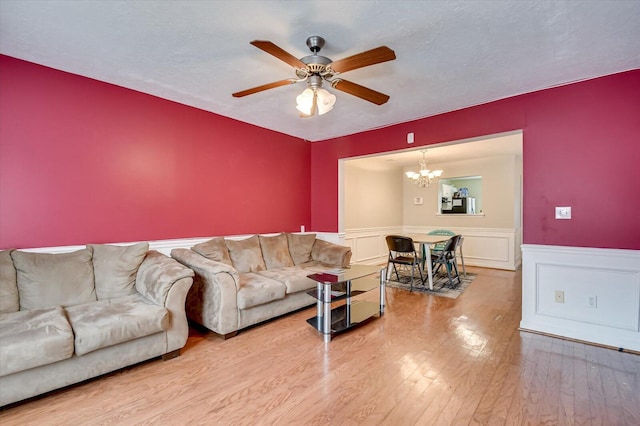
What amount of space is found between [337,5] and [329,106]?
0.70 metres

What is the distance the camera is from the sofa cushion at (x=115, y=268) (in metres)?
2.56

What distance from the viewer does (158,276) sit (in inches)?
97.9

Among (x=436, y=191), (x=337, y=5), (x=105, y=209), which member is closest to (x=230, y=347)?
(x=105, y=209)

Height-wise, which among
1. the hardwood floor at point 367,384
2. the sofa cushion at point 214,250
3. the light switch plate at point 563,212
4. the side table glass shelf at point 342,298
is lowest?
the hardwood floor at point 367,384

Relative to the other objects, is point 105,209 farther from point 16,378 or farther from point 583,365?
point 583,365

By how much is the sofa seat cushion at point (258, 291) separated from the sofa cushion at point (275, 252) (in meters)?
0.62

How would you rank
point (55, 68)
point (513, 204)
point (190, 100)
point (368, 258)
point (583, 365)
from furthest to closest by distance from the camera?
point (368, 258), point (513, 204), point (190, 100), point (55, 68), point (583, 365)

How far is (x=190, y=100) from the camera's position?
3336mm

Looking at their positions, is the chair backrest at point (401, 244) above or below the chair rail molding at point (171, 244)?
below

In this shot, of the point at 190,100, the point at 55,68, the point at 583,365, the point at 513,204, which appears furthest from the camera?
the point at 513,204

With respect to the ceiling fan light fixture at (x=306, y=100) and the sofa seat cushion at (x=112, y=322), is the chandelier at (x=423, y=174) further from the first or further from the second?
the sofa seat cushion at (x=112, y=322)

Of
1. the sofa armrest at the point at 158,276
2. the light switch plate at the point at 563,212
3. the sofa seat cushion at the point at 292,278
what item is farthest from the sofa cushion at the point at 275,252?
the light switch plate at the point at 563,212

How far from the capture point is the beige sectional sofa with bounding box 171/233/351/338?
2770 millimetres

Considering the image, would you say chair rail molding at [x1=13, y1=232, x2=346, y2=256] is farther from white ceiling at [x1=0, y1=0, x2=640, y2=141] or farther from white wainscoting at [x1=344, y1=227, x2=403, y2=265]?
white ceiling at [x1=0, y1=0, x2=640, y2=141]
